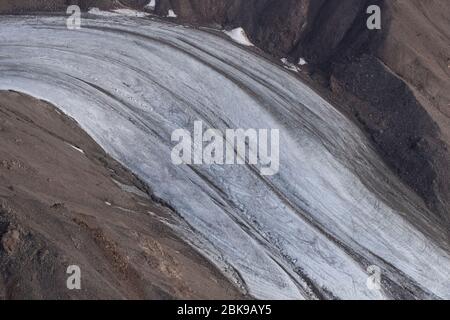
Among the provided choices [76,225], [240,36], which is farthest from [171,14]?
[76,225]

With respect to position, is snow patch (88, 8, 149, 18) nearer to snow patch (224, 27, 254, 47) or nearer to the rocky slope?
the rocky slope

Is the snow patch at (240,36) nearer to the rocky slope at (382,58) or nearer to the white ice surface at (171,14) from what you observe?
the rocky slope at (382,58)

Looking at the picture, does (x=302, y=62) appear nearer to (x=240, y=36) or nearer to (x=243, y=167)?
(x=240, y=36)

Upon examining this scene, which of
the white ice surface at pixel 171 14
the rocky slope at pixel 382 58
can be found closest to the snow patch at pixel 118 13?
the white ice surface at pixel 171 14

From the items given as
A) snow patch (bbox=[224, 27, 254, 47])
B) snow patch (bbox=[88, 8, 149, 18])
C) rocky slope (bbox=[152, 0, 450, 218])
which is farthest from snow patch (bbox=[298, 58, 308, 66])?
snow patch (bbox=[88, 8, 149, 18])
